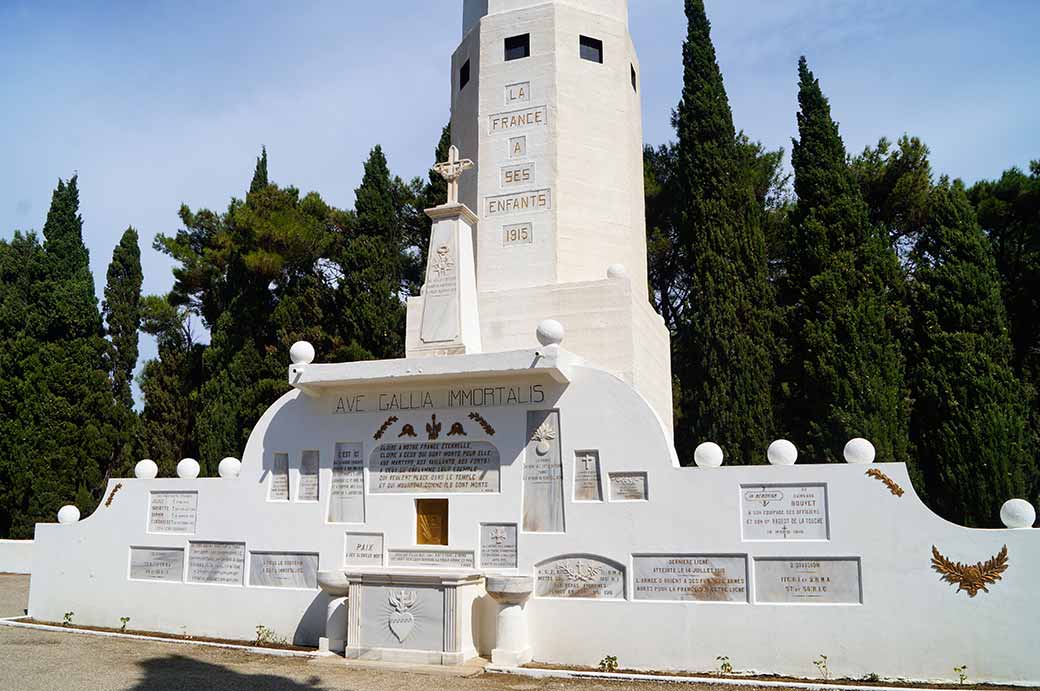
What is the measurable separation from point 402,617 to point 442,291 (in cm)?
430

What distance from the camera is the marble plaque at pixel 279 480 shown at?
1120 cm

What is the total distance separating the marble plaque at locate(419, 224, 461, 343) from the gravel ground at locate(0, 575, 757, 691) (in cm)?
425

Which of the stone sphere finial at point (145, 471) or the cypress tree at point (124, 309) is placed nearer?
the stone sphere finial at point (145, 471)

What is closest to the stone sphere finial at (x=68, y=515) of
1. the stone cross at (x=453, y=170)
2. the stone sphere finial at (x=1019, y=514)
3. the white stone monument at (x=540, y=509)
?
the white stone monument at (x=540, y=509)

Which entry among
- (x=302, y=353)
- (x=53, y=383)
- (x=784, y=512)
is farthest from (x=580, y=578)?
(x=53, y=383)

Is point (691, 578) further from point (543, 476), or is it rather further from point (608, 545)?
point (543, 476)

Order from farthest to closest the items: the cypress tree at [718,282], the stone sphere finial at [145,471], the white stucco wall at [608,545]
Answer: the cypress tree at [718,282] < the stone sphere finial at [145,471] < the white stucco wall at [608,545]

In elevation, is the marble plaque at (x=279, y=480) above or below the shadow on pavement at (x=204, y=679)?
above

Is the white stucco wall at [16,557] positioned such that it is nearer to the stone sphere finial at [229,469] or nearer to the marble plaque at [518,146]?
the stone sphere finial at [229,469]

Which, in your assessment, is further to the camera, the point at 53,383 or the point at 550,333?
the point at 53,383

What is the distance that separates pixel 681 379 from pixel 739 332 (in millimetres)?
2826

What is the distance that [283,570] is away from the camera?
10.9 m

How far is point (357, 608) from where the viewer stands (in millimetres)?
9539

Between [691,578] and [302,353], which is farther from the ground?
[302,353]
